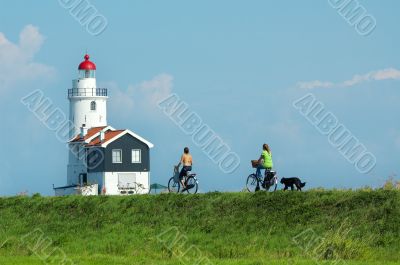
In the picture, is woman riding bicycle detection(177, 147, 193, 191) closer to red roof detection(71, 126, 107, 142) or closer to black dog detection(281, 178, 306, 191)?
black dog detection(281, 178, 306, 191)

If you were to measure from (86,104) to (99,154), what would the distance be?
5829 millimetres

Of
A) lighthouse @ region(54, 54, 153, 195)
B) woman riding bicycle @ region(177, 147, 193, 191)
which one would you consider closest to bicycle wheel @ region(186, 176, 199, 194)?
woman riding bicycle @ region(177, 147, 193, 191)

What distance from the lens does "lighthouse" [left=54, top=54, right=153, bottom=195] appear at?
76.8 m

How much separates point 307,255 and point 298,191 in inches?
272

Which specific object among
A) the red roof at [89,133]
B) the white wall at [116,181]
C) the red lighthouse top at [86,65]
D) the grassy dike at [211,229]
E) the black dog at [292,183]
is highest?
the red lighthouse top at [86,65]

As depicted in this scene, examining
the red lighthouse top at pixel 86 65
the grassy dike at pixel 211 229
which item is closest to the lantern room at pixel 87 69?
the red lighthouse top at pixel 86 65

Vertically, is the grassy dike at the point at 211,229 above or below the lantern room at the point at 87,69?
below

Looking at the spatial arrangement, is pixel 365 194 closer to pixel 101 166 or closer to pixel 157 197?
pixel 157 197

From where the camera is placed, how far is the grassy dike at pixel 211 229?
29984 millimetres

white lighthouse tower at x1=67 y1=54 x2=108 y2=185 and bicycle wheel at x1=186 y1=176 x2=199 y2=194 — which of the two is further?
white lighthouse tower at x1=67 y1=54 x2=108 y2=185

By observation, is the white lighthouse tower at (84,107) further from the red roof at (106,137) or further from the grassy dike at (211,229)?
the grassy dike at (211,229)

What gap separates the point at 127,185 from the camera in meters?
77.3

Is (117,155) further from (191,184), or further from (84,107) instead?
(191,184)

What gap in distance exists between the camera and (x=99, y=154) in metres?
77.9
